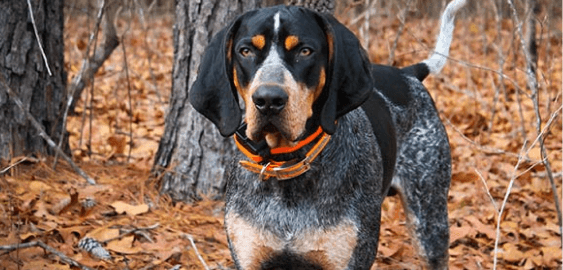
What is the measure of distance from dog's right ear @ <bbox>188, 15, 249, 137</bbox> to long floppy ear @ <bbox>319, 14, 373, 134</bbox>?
0.41m

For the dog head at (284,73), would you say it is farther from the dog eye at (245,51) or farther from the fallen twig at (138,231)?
the fallen twig at (138,231)

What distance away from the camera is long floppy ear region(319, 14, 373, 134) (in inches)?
132

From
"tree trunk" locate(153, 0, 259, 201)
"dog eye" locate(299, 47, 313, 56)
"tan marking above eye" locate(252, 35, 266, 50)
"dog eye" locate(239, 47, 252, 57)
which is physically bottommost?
"tree trunk" locate(153, 0, 259, 201)

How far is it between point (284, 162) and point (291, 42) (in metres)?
0.58

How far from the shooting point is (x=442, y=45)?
16.5ft

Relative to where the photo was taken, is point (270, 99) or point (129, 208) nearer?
point (270, 99)

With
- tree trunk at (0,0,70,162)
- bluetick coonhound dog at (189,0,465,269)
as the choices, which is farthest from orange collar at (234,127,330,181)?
tree trunk at (0,0,70,162)

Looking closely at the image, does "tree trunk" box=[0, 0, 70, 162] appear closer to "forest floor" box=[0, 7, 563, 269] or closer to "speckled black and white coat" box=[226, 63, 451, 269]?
"forest floor" box=[0, 7, 563, 269]

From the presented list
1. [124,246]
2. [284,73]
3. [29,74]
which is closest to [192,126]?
[124,246]

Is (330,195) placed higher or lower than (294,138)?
lower

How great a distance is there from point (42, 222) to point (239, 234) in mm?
1873

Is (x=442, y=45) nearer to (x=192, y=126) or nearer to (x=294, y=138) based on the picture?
(x=192, y=126)

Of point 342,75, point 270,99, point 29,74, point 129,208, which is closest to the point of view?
point 270,99

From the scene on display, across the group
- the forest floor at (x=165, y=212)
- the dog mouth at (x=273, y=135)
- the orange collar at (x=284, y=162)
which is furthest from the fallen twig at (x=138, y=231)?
the dog mouth at (x=273, y=135)
